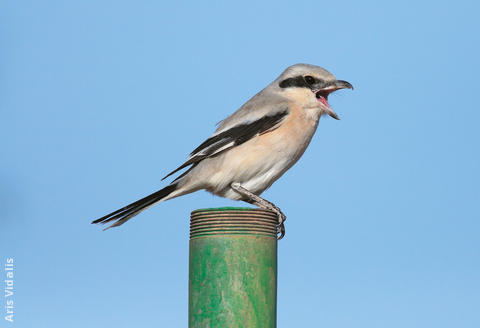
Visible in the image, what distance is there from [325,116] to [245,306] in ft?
11.3

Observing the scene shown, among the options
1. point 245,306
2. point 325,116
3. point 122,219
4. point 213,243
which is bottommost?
point 245,306

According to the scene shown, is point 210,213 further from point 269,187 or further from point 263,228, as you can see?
point 269,187

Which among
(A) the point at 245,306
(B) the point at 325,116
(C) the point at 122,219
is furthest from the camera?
(B) the point at 325,116

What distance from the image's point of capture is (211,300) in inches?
206

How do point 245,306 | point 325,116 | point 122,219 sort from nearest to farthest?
point 245,306 → point 122,219 → point 325,116

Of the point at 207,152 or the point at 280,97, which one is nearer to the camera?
the point at 207,152

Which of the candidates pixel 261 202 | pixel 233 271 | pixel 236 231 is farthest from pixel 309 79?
pixel 233 271

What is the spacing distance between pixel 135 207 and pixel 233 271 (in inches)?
105

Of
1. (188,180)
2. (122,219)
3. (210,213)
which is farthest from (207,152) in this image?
(210,213)

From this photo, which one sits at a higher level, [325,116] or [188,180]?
[325,116]

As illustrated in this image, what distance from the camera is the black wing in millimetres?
7668

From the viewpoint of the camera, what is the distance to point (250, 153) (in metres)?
7.57

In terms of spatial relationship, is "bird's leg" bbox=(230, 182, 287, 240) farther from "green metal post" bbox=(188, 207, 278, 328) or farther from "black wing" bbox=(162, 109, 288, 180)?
"green metal post" bbox=(188, 207, 278, 328)

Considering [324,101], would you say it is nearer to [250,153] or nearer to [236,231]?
[250,153]
